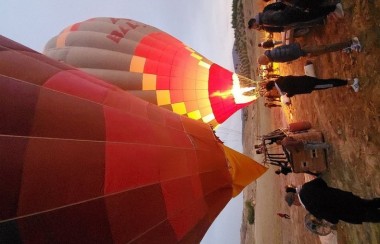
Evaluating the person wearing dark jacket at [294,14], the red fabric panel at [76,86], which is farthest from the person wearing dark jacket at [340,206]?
the person wearing dark jacket at [294,14]

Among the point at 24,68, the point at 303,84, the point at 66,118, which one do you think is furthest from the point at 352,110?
the point at 24,68

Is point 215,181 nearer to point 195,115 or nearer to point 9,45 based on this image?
point 9,45

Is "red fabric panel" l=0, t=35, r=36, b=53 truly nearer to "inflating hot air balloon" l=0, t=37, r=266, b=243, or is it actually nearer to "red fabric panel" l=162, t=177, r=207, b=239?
"inflating hot air balloon" l=0, t=37, r=266, b=243

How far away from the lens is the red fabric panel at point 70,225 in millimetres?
2639

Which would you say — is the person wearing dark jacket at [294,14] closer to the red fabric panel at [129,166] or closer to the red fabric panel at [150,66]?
the red fabric panel at [129,166]

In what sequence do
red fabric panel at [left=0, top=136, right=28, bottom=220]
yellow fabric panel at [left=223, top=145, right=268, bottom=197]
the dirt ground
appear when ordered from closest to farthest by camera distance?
red fabric panel at [left=0, top=136, right=28, bottom=220], the dirt ground, yellow fabric panel at [left=223, top=145, right=268, bottom=197]

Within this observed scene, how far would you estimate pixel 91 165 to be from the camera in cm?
312

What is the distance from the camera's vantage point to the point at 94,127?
3377mm

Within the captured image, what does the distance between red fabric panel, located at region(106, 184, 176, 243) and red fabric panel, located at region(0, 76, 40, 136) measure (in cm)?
98

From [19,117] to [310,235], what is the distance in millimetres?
7032

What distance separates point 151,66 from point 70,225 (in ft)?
22.1

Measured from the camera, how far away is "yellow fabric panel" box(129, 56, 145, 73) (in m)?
8.98

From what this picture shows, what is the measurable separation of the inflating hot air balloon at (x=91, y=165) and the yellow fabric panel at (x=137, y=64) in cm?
464

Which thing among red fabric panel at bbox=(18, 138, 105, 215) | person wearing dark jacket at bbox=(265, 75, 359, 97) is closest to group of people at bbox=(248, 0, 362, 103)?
person wearing dark jacket at bbox=(265, 75, 359, 97)
